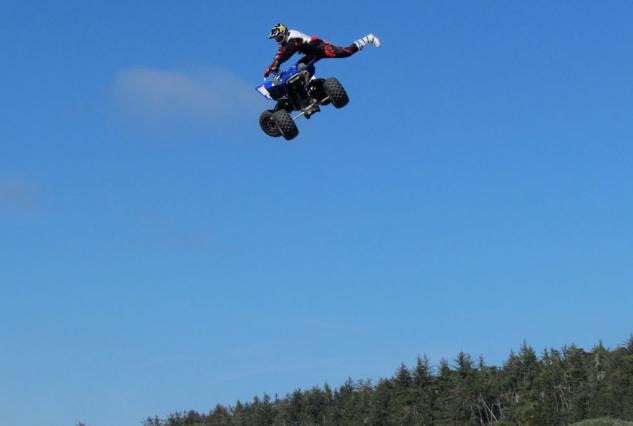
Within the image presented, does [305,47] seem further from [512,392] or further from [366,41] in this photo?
[512,392]

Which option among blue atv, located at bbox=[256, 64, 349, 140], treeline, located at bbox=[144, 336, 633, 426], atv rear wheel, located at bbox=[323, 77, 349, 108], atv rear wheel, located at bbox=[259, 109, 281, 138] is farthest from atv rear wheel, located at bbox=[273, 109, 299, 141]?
treeline, located at bbox=[144, 336, 633, 426]

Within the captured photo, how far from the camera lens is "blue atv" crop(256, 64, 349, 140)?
3569 centimetres

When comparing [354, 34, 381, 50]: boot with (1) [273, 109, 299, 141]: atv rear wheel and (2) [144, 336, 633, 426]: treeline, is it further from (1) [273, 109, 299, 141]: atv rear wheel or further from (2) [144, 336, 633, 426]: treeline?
(2) [144, 336, 633, 426]: treeline

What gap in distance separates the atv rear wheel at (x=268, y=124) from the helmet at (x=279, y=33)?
2.85 metres

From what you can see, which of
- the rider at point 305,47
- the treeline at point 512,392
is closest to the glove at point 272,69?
the rider at point 305,47

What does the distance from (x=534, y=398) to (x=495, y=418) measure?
23.6ft

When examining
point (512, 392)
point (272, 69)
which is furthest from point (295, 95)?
point (512, 392)

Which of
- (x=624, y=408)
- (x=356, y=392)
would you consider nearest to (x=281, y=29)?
(x=624, y=408)

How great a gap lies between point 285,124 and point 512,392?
128642 millimetres

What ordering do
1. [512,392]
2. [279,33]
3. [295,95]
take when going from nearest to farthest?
[279,33] < [295,95] < [512,392]

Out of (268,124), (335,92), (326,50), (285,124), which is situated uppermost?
(326,50)

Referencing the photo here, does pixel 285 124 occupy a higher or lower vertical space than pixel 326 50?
lower

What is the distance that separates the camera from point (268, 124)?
122 ft

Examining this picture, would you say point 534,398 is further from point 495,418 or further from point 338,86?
point 338,86
